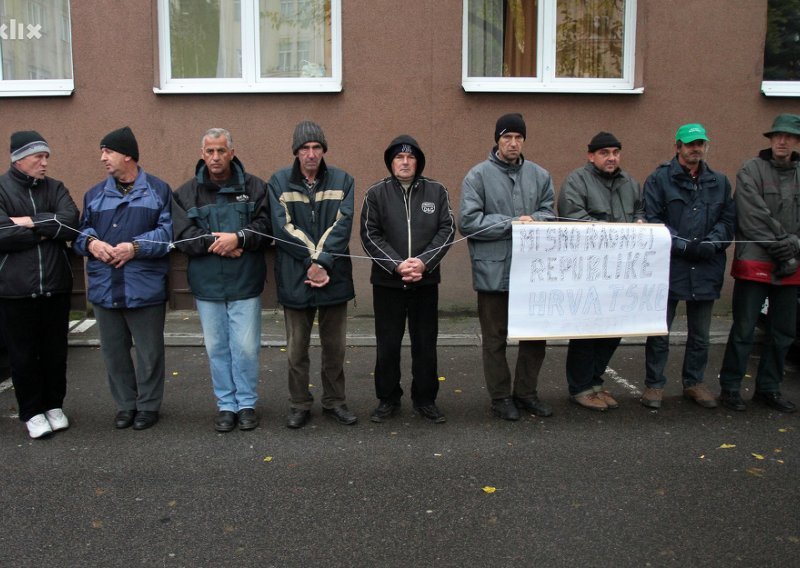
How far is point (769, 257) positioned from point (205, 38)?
6.87 metres

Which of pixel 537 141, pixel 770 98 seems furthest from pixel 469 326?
pixel 770 98

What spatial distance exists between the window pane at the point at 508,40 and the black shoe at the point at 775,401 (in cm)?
494

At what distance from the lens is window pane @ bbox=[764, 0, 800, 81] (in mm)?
8984

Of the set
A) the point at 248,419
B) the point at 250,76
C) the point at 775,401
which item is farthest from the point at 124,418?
the point at 250,76

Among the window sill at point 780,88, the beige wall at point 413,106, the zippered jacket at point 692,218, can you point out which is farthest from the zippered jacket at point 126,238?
the window sill at point 780,88

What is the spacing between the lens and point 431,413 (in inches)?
213

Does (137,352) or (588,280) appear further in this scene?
(588,280)

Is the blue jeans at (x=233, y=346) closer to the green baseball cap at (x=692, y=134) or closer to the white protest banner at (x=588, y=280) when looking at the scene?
the white protest banner at (x=588, y=280)

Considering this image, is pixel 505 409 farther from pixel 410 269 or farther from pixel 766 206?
A: pixel 766 206

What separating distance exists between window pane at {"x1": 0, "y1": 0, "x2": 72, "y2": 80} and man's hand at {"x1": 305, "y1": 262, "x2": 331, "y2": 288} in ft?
19.2

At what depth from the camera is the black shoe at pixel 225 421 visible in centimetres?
520

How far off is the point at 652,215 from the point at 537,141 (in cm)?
347

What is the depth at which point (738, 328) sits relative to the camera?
5703 mm

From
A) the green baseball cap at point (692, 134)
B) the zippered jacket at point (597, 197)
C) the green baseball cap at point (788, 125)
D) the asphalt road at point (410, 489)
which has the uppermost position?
the green baseball cap at point (788, 125)
